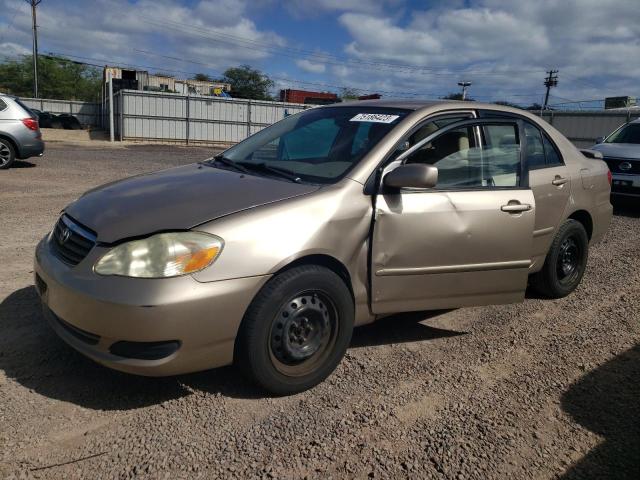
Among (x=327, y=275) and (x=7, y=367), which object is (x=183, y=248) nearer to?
(x=327, y=275)

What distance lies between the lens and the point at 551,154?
469 cm

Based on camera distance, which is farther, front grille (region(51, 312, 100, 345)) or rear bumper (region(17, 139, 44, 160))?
rear bumper (region(17, 139, 44, 160))

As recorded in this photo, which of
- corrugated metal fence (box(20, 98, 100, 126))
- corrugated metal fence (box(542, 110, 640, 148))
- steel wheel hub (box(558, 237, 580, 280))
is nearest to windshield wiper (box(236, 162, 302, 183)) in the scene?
steel wheel hub (box(558, 237, 580, 280))

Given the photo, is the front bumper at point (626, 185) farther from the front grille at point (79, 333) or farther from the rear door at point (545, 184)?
the front grille at point (79, 333)

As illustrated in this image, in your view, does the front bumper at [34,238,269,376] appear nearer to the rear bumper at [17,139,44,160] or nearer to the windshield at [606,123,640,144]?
the windshield at [606,123,640,144]

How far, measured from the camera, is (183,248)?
8.85ft

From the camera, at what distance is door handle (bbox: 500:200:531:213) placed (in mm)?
3765

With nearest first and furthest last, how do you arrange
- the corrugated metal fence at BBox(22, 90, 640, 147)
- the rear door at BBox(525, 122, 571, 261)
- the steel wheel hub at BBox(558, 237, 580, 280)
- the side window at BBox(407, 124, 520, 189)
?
the side window at BBox(407, 124, 520, 189)
the rear door at BBox(525, 122, 571, 261)
the steel wheel hub at BBox(558, 237, 580, 280)
the corrugated metal fence at BBox(22, 90, 640, 147)

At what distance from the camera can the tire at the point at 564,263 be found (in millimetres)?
4715

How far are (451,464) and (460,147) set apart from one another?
2.14m

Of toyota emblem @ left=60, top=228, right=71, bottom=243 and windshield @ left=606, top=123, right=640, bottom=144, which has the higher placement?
windshield @ left=606, top=123, right=640, bottom=144

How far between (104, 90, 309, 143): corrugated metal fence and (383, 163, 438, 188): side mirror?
2481 cm

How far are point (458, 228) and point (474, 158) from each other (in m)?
0.62

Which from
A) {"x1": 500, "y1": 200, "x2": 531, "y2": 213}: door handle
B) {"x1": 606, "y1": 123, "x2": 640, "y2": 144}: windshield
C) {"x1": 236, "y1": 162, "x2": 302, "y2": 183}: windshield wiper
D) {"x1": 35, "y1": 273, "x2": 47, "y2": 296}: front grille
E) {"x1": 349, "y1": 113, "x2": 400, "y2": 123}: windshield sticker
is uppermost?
{"x1": 606, "y1": 123, "x2": 640, "y2": 144}: windshield
